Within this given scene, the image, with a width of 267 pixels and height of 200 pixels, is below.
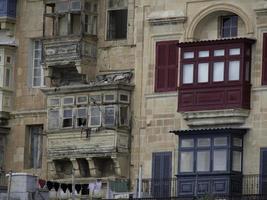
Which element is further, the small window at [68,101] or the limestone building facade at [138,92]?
the small window at [68,101]

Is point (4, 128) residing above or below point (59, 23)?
below

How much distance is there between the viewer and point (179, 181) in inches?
2552

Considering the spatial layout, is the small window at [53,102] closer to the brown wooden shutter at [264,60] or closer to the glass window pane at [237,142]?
the glass window pane at [237,142]

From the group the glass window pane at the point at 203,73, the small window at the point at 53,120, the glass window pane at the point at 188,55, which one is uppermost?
the glass window pane at the point at 188,55

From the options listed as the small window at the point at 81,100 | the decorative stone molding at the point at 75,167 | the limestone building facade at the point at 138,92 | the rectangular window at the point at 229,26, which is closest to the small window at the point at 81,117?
the limestone building facade at the point at 138,92

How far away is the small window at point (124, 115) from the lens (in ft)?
221

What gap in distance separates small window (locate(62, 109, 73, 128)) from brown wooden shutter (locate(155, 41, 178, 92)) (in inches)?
168

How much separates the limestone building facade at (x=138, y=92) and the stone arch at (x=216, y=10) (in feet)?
0.13

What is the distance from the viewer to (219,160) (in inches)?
2516

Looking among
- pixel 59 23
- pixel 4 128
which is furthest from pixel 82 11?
pixel 4 128

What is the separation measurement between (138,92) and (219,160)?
5246 mm

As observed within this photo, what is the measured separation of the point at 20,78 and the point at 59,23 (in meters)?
3.21

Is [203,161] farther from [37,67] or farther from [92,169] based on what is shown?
[37,67]

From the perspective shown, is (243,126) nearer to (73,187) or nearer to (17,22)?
(73,187)
